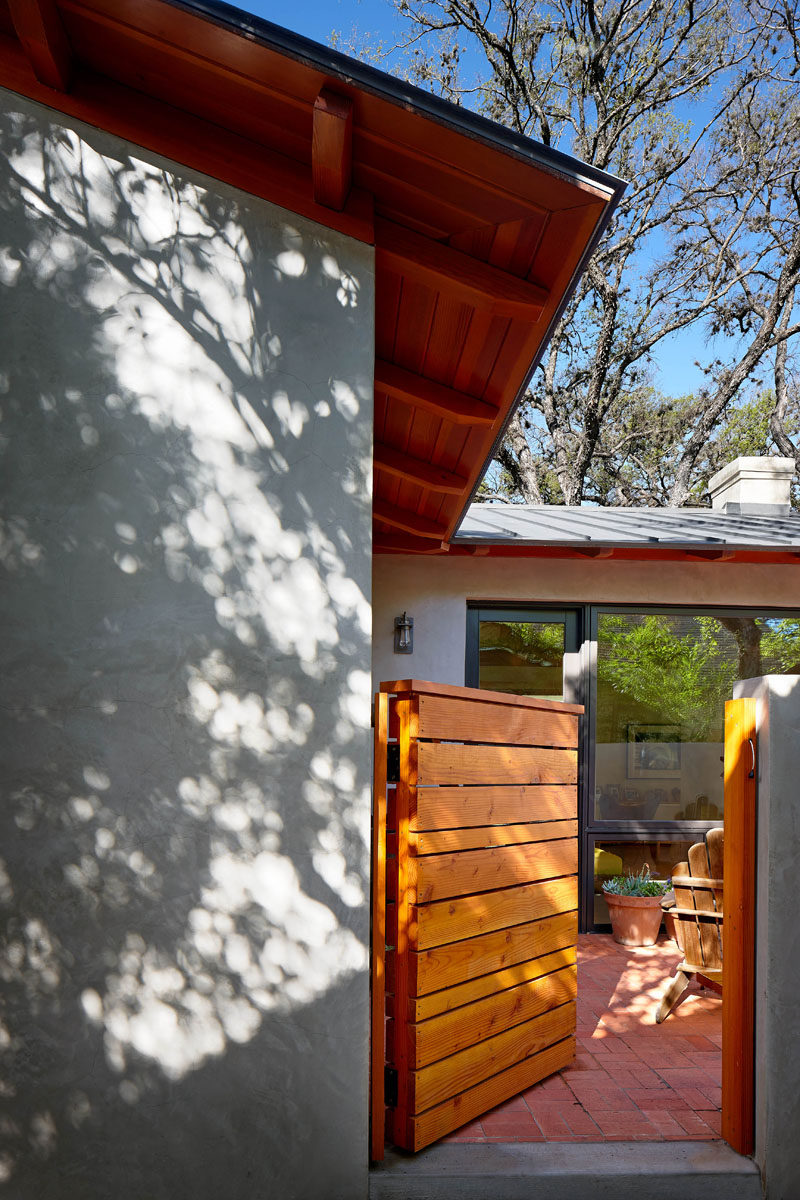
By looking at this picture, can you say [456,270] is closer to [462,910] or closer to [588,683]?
[462,910]

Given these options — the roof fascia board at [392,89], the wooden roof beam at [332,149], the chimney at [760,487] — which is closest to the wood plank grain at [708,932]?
the roof fascia board at [392,89]

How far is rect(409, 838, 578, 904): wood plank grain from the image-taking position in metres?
3.21

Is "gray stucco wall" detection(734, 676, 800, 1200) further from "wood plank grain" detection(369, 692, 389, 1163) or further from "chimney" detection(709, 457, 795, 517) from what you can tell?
"chimney" detection(709, 457, 795, 517)

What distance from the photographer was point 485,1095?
11.4 feet

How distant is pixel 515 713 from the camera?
150 inches

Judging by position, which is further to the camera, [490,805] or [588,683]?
[588,683]

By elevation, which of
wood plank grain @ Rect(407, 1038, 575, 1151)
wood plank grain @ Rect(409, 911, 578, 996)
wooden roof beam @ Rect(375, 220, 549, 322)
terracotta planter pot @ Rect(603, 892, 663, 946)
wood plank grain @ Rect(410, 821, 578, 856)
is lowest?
terracotta planter pot @ Rect(603, 892, 663, 946)

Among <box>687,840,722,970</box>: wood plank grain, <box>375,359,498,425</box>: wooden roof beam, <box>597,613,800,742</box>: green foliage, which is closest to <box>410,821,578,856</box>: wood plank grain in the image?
<box>687,840,722,970</box>: wood plank grain

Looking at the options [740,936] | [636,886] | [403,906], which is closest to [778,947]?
[740,936]

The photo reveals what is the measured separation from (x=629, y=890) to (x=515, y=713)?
330 centimetres

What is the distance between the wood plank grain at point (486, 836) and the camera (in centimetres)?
322

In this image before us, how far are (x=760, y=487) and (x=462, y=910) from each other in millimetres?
6587

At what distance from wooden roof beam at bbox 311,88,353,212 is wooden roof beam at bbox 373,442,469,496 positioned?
2.35 meters

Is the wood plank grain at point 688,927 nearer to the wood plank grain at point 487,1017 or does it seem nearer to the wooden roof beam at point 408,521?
the wood plank grain at point 487,1017
